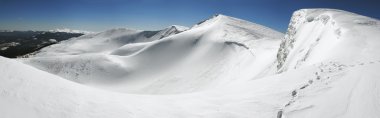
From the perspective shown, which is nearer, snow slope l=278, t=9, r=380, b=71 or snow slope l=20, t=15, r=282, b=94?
snow slope l=278, t=9, r=380, b=71

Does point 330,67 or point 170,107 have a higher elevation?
point 330,67

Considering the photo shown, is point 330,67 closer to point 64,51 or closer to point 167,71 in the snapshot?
point 167,71

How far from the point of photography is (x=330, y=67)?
35.2 feet

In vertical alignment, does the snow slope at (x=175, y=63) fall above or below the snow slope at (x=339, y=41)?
above

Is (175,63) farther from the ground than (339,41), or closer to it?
farther from the ground

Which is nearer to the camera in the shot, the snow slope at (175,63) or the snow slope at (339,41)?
the snow slope at (339,41)

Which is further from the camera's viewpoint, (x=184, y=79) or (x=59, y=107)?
(x=184, y=79)

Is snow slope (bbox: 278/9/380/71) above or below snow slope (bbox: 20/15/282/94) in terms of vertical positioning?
below

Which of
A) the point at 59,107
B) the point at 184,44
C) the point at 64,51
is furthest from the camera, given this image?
the point at 64,51

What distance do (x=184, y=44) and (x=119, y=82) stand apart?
20.8m

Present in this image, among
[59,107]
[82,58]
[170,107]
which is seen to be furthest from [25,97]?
[82,58]

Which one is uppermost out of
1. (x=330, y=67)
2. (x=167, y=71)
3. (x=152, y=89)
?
(x=167, y=71)

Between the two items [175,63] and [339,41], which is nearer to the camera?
[339,41]

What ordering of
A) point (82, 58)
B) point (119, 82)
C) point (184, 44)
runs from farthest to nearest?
point (184, 44), point (82, 58), point (119, 82)
